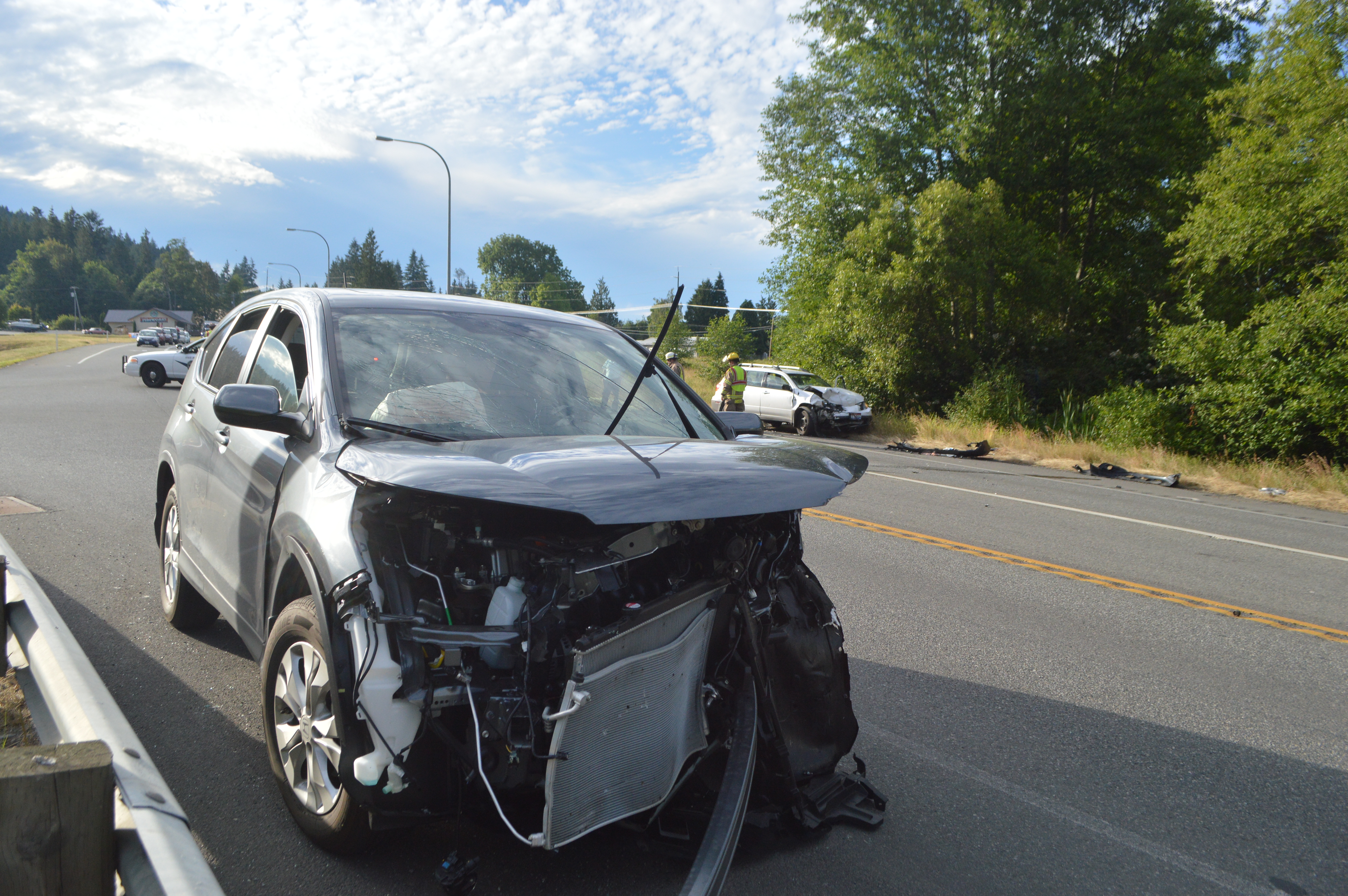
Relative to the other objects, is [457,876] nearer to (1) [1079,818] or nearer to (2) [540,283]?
(1) [1079,818]

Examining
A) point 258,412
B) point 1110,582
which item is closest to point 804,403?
point 1110,582

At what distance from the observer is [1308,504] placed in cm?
1280

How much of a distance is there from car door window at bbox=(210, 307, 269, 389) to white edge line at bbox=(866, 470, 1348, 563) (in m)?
7.07

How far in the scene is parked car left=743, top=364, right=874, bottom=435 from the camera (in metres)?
22.4

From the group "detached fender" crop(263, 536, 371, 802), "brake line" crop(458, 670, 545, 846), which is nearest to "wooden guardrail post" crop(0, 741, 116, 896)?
"detached fender" crop(263, 536, 371, 802)

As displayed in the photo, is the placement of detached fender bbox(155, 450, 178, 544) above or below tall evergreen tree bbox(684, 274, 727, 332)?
below

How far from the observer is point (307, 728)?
268cm

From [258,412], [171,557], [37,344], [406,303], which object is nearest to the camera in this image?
[258,412]

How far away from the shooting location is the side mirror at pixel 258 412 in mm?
2961

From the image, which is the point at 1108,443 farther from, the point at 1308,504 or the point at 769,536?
the point at 769,536

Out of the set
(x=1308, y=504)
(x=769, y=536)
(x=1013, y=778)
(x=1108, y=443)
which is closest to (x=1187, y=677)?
(x=1013, y=778)

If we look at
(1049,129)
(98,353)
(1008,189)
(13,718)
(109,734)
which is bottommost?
(98,353)

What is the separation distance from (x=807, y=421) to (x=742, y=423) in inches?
733

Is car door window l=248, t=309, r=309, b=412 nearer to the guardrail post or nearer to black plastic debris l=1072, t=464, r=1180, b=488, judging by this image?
the guardrail post
